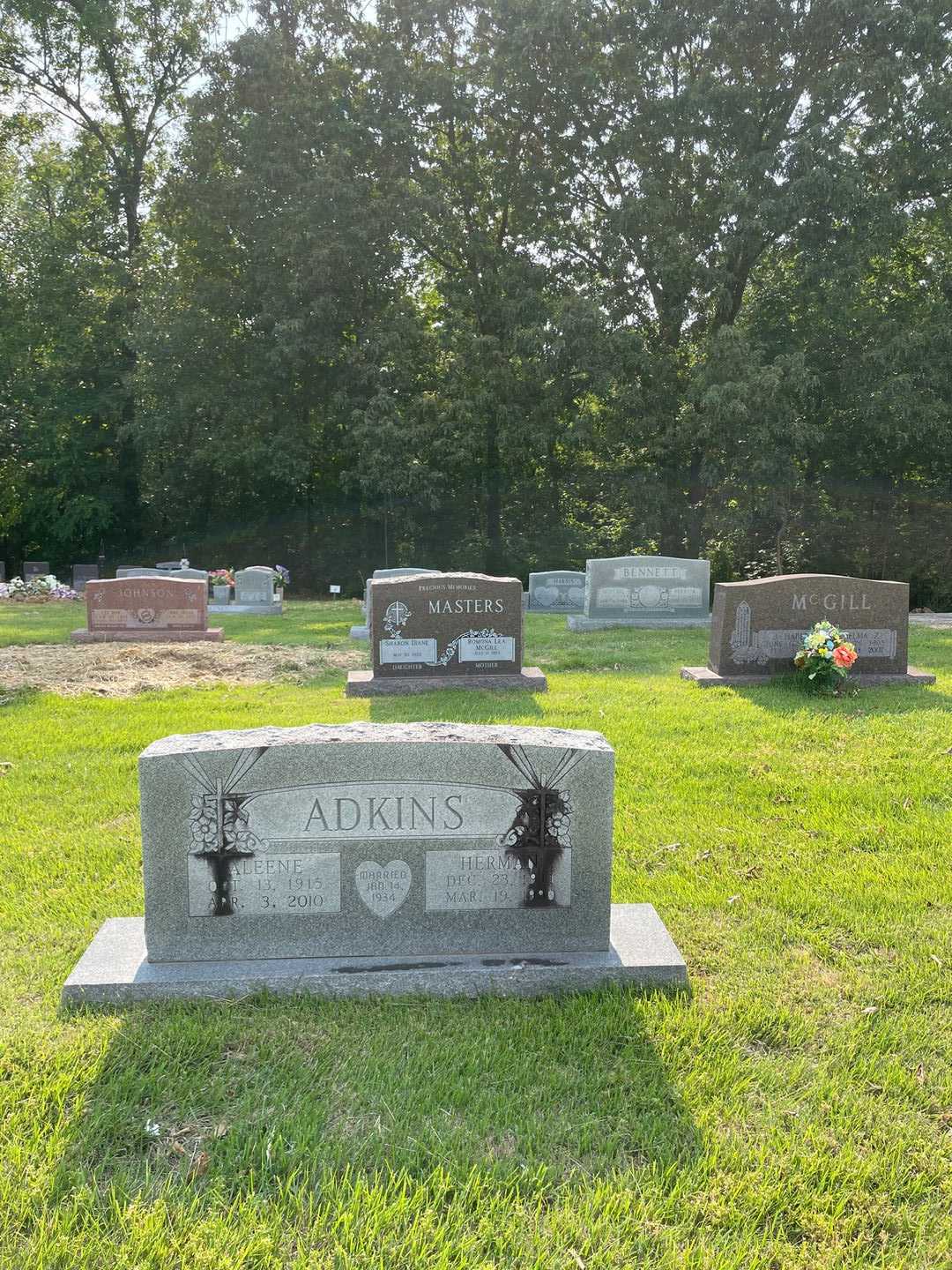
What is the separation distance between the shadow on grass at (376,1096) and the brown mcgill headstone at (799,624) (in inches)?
226

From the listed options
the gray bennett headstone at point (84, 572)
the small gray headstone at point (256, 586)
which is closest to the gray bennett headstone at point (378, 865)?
the small gray headstone at point (256, 586)

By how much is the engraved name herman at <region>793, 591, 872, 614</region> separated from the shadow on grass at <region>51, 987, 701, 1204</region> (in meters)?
6.16

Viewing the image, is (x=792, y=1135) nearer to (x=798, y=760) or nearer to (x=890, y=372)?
(x=798, y=760)

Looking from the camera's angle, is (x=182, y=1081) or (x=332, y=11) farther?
(x=332, y=11)

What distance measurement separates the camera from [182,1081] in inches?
95.2

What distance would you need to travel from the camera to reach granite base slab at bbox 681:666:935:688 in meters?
8.05

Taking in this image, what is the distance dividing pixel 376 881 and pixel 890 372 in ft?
62.0

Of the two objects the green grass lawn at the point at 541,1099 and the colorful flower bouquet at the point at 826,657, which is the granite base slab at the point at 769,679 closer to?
the colorful flower bouquet at the point at 826,657

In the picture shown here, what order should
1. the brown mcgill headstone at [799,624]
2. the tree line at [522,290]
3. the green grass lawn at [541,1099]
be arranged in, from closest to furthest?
the green grass lawn at [541,1099] → the brown mcgill headstone at [799,624] → the tree line at [522,290]

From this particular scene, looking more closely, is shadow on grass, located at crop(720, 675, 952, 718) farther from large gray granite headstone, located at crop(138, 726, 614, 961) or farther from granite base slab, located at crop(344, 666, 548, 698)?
large gray granite headstone, located at crop(138, 726, 614, 961)

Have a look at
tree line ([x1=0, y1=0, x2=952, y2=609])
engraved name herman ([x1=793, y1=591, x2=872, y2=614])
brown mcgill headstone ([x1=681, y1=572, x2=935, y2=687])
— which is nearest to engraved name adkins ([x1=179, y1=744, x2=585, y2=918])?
brown mcgill headstone ([x1=681, y1=572, x2=935, y2=687])

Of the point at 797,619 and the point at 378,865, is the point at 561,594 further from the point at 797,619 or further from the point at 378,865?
the point at 378,865

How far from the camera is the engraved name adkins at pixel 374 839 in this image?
2.92 m

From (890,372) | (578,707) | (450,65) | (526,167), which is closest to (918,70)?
(890,372)
